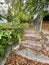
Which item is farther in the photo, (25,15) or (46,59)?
(46,59)

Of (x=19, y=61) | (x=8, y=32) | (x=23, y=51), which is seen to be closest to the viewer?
(x=8, y=32)

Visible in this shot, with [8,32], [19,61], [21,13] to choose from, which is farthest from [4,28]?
[19,61]

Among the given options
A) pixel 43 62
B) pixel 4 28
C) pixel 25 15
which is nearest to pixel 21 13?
pixel 25 15

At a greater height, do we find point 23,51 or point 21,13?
point 21,13

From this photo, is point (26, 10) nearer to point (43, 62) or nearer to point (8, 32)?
point (8, 32)

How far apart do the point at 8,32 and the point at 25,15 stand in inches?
44.7

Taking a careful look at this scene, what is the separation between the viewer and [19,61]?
7.27 m

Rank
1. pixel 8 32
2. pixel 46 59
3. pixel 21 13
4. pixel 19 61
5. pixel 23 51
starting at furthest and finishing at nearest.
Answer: pixel 23 51, pixel 46 59, pixel 19 61, pixel 21 13, pixel 8 32

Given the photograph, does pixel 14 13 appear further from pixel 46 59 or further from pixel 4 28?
pixel 46 59

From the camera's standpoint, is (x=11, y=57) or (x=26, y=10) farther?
(x=11, y=57)

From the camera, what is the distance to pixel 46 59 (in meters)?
8.21

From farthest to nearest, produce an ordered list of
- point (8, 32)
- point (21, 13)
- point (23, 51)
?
point (23, 51)
point (21, 13)
point (8, 32)

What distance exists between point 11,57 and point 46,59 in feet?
4.82

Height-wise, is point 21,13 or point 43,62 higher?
point 21,13
